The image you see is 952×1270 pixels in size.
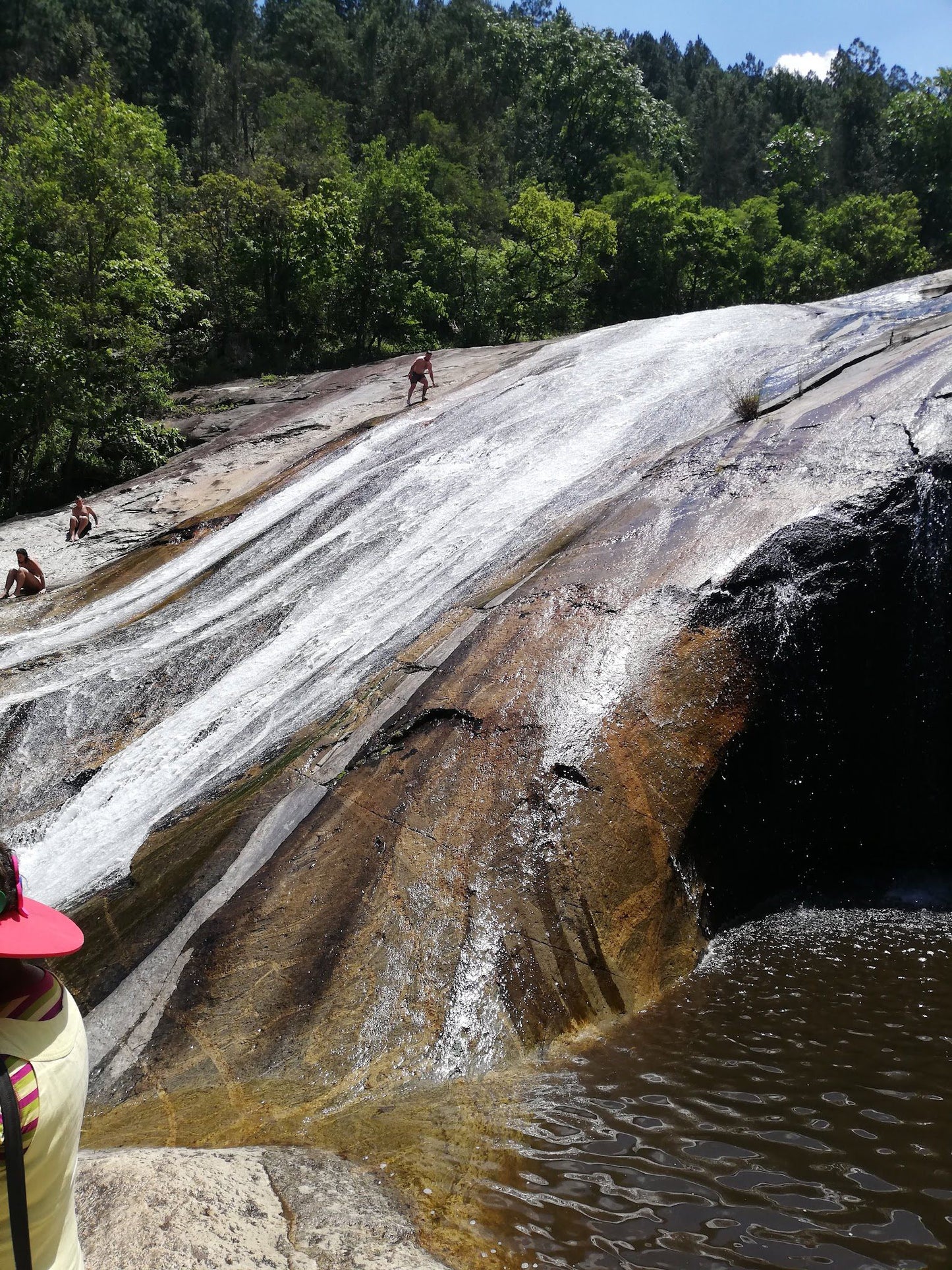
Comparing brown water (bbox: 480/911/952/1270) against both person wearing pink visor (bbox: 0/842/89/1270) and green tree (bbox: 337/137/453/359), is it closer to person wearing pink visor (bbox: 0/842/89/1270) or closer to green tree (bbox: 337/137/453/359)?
person wearing pink visor (bbox: 0/842/89/1270)

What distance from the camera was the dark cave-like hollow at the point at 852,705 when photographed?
25.7ft

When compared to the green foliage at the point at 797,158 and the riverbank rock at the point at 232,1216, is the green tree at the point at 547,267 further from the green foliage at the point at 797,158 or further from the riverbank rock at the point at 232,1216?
the riverbank rock at the point at 232,1216

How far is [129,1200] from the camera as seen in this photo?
134 inches

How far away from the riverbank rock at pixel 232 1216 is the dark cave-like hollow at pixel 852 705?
4.45m

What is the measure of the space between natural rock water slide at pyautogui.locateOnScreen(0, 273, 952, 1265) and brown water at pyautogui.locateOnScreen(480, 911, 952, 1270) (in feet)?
1.81

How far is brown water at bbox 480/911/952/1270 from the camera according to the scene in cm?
390

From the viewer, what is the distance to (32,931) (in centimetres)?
191

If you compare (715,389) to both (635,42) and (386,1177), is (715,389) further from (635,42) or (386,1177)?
(635,42)

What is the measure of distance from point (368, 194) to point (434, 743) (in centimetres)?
2616

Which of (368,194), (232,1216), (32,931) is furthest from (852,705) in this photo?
(368,194)

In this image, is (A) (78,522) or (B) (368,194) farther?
(B) (368,194)

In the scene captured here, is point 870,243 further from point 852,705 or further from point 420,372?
point 852,705

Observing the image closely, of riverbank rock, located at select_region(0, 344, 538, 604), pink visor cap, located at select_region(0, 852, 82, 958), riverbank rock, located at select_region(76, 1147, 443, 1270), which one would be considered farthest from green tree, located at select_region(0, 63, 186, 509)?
pink visor cap, located at select_region(0, 852, 82, 958)

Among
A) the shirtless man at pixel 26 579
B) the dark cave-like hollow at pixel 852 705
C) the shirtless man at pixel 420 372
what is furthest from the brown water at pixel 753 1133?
the shirtless man at pixel 420 372
